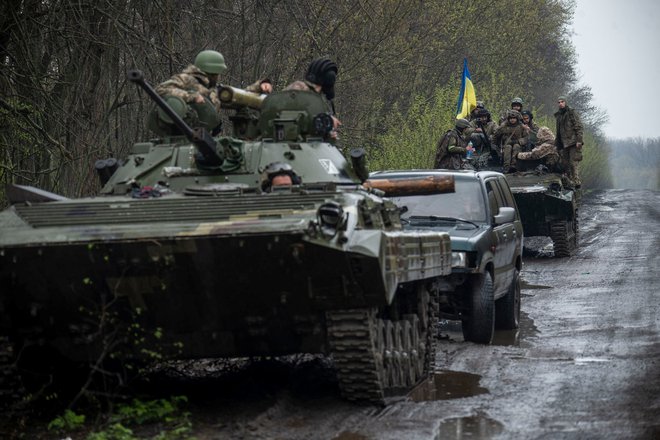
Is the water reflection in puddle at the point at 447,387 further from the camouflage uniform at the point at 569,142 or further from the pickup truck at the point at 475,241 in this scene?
the camouflage uniform at the point at 569,142

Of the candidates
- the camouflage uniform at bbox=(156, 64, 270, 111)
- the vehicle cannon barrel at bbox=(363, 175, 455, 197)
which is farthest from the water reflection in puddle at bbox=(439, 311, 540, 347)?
the camouflage uniform at bbox=(156, 64, 270, 111)

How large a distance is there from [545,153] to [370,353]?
14.7 metres

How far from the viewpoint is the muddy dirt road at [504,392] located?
8.08 m

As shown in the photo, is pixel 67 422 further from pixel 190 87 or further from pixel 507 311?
pixel 507 311

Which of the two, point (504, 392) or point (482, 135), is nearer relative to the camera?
point (504, 392)

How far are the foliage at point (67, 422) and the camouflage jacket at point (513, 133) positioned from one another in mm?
15522

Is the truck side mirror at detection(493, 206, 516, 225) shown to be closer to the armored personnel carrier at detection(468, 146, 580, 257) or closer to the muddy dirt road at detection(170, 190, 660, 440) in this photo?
the muddy dirt road at detection(170, 190, 660, 440)

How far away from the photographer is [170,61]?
1540 cm

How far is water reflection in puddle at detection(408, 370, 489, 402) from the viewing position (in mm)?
9492

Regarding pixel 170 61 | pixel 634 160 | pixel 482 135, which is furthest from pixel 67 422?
pixel 634 160

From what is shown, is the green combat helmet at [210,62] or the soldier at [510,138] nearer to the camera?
the green combat helmet at [210,62]

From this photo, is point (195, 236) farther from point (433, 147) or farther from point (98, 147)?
point (433, 147)

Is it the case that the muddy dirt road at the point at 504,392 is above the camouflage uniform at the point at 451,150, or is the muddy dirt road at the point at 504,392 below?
below

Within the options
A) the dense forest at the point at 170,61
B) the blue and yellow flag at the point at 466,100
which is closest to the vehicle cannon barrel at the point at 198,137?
the dense forest at the point at 170,61
